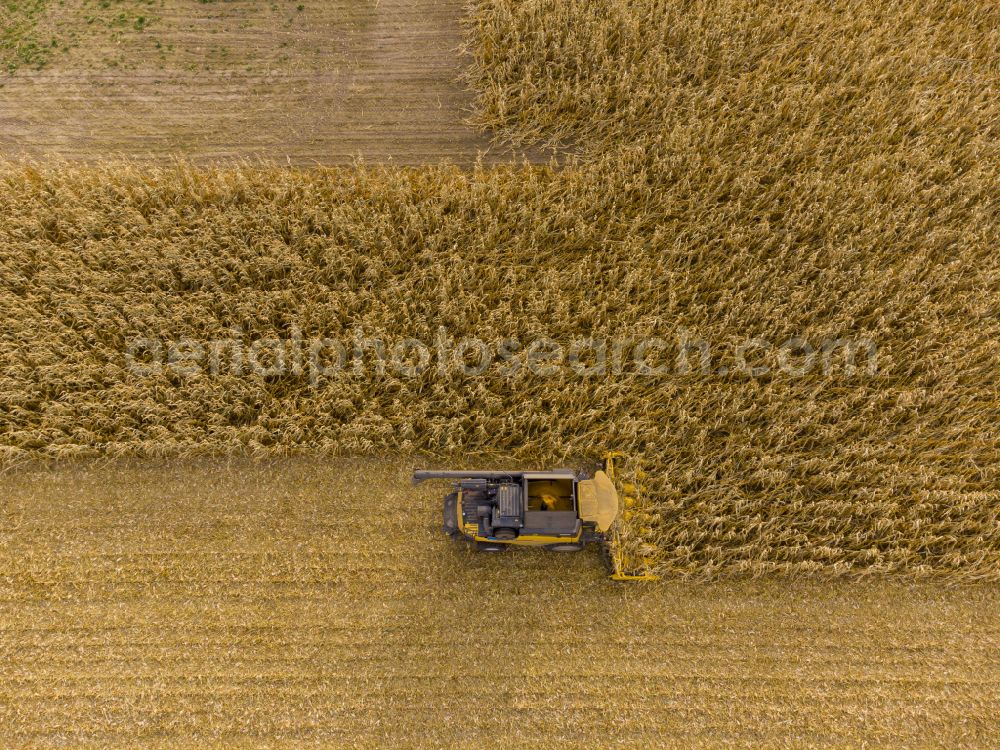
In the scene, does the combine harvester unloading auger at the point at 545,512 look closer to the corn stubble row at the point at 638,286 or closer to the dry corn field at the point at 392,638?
the corn stubble row at the point at 638,286

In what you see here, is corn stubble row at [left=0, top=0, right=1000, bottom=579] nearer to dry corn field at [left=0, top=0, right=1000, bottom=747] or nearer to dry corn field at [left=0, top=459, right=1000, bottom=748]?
dry corn field at [left=0, top=0, right=1000, bottom=747]

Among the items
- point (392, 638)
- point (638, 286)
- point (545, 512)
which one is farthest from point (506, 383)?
point (392, 638)

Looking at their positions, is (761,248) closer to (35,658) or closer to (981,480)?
(981,480)

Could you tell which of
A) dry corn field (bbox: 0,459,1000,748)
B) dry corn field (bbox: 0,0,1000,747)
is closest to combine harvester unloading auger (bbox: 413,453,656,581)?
dry corn field (bbox: 0,0,1000,747)

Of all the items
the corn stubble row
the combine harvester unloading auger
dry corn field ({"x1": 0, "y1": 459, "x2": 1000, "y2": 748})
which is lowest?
dry corn field ({"x1": 0, "y1": 459, "x2": 1000, "y2": 748})

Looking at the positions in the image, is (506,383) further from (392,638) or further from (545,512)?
(392,638)
